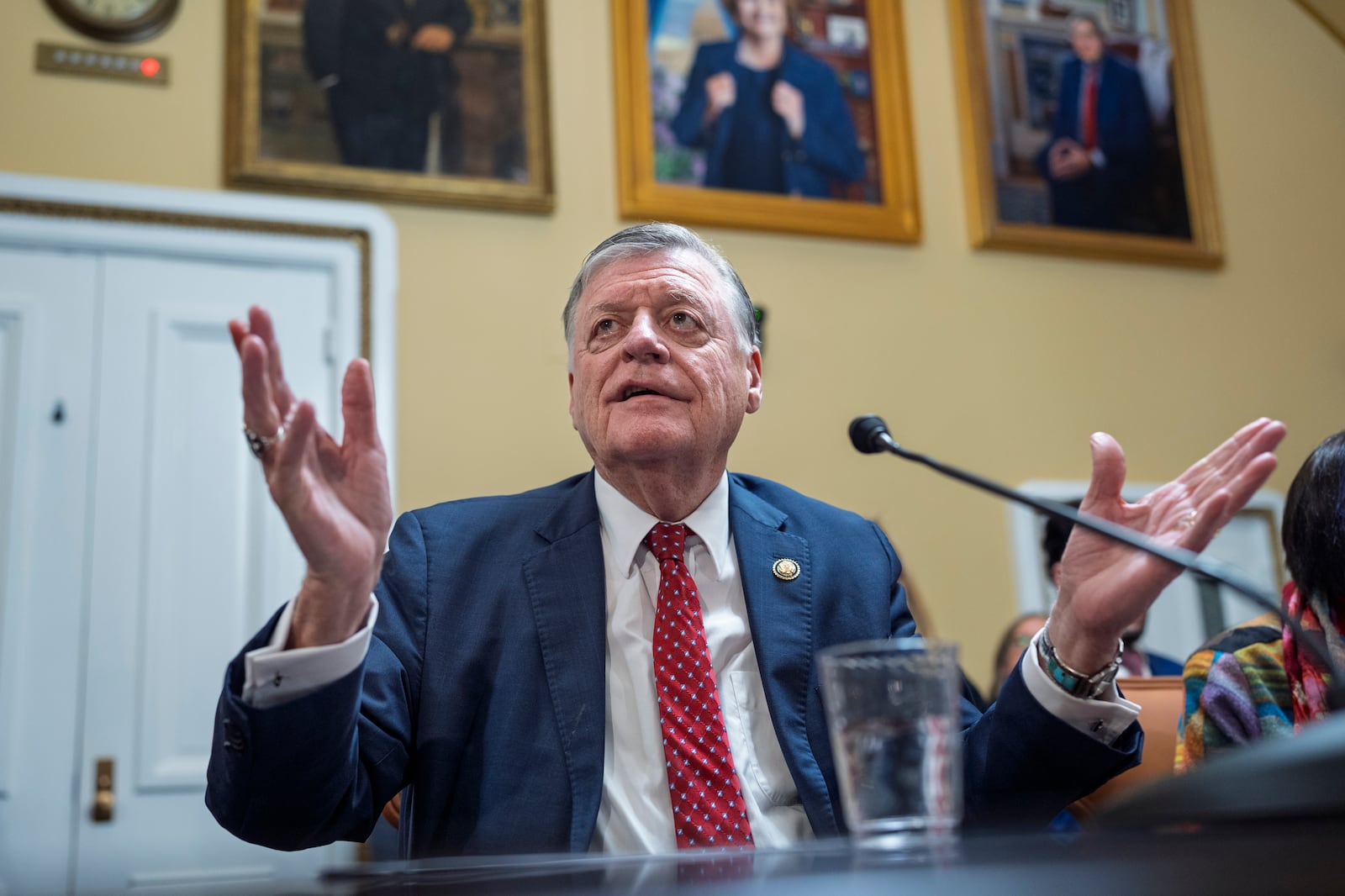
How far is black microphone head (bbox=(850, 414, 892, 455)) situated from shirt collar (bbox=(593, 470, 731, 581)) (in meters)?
A: 0.34

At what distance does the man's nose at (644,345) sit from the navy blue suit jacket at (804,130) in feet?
7.68

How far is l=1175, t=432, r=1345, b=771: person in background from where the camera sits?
1669mm

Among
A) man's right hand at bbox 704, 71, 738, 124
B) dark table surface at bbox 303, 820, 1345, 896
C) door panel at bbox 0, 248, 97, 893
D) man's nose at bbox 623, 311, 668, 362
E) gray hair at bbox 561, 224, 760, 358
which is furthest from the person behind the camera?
man's right hand at bbox 704, 71, 738, 124

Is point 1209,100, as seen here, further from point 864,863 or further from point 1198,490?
point 864,863

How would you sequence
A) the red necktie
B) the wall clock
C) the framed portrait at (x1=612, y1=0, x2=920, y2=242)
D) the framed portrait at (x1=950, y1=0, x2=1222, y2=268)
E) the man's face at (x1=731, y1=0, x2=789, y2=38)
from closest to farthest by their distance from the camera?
1. the wall clock
2. the framed portrait at (x1=612, y1=0, x2=920, y2=242)
3. the man's face at (x1=731, y1=0, x2=789, y2=38)
4. the framed portrait at (x1=950, y1=0, x2=1222, y2=268)
5. the red necktie

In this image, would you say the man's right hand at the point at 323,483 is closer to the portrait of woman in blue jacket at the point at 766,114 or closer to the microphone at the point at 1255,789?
the microphone at the point at 1255,789

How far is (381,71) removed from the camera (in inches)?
149

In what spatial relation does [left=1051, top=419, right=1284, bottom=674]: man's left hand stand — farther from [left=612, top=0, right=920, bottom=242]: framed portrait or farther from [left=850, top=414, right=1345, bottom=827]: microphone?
[left=612, top=0, right=920, bottom=242]: framed portrait

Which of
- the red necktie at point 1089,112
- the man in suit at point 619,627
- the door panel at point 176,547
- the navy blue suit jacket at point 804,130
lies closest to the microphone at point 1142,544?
the man in suit at point 619,627

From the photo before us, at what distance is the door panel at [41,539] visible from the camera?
10.2 ft

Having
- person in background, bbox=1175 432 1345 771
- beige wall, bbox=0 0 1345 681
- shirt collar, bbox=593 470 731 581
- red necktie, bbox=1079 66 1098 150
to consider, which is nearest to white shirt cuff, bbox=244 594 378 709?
shirt collar, bbox=593 470 731 581

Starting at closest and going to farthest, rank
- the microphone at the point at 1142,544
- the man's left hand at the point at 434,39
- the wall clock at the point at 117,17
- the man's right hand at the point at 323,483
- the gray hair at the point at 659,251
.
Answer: the microphone at the point at 1142,544, the man's right hand at the point at 323,483, the gray hair at the point at 659,251, the wall clock at the point at 117,17, the man's left hand at the point at 434,39

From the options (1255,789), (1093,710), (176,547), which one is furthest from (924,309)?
(1255,789)

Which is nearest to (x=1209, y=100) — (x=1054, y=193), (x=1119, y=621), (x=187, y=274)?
(x=1054, y=193)
